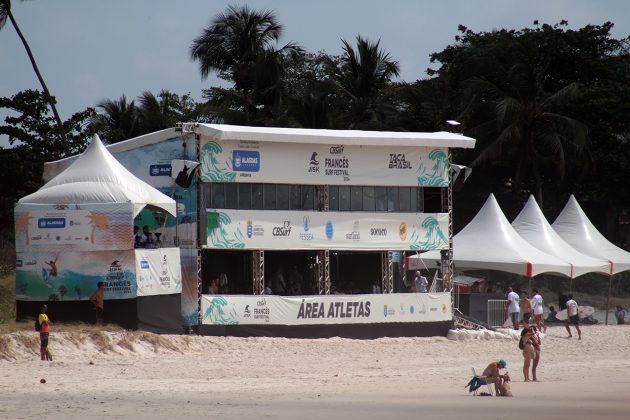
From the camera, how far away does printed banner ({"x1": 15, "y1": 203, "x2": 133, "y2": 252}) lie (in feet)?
89.2

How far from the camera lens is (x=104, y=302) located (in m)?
27.2

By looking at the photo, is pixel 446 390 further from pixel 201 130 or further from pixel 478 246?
pixel 478 246

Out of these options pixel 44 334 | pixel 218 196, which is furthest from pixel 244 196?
pixel 44 334

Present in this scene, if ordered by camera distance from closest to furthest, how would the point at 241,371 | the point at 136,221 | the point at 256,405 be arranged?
the point at 256,405, the point at 241,371, the point at 136,221

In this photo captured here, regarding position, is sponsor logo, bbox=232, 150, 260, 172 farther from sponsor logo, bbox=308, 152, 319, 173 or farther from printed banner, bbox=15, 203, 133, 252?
printed banner, bbox=15, 203, 133, 252

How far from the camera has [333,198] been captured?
32.2 m

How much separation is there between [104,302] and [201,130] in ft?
17.7

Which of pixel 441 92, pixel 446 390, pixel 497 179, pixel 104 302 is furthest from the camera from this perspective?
pixel 497 179

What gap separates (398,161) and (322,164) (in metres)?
2.55

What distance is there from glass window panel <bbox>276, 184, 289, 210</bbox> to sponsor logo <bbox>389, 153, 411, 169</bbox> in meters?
3.31

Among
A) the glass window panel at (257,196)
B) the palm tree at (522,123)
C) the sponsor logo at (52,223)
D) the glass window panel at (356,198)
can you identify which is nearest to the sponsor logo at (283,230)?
the glass window panel at (257,196)

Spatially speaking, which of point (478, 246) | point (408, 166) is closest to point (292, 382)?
point (408, 166)

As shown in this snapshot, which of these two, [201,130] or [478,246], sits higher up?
[201,130]

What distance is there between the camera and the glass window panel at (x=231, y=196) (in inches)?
1198
